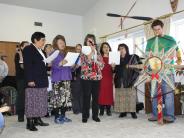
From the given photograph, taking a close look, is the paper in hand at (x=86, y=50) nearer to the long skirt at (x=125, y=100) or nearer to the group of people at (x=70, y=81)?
the group of people at (x=70, y=81)

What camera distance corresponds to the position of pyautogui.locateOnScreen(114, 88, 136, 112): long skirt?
4.00m

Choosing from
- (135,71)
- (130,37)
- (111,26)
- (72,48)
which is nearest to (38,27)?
(72,48)

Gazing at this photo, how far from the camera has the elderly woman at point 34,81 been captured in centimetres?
314

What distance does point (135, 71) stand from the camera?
13.4 feet

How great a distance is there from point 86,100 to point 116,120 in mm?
550

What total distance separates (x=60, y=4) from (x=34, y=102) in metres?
4.68

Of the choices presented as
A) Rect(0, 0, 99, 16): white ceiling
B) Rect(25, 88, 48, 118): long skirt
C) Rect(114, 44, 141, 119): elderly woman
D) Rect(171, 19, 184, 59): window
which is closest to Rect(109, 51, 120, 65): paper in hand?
Rect(114, 44, 141, 119): elderly woman

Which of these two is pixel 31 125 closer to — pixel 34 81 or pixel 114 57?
pixel 34 81

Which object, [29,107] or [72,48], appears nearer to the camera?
[29,107]

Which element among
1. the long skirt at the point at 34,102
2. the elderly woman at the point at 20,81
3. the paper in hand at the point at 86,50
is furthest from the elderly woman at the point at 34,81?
the elderly woman at the point at 20,81

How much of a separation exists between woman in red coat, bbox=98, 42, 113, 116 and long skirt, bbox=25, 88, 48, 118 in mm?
1255

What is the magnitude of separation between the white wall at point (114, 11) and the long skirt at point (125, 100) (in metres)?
2.02

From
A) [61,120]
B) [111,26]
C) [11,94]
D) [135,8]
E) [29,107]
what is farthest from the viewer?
[111,26]

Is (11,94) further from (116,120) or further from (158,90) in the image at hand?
(158,90)
